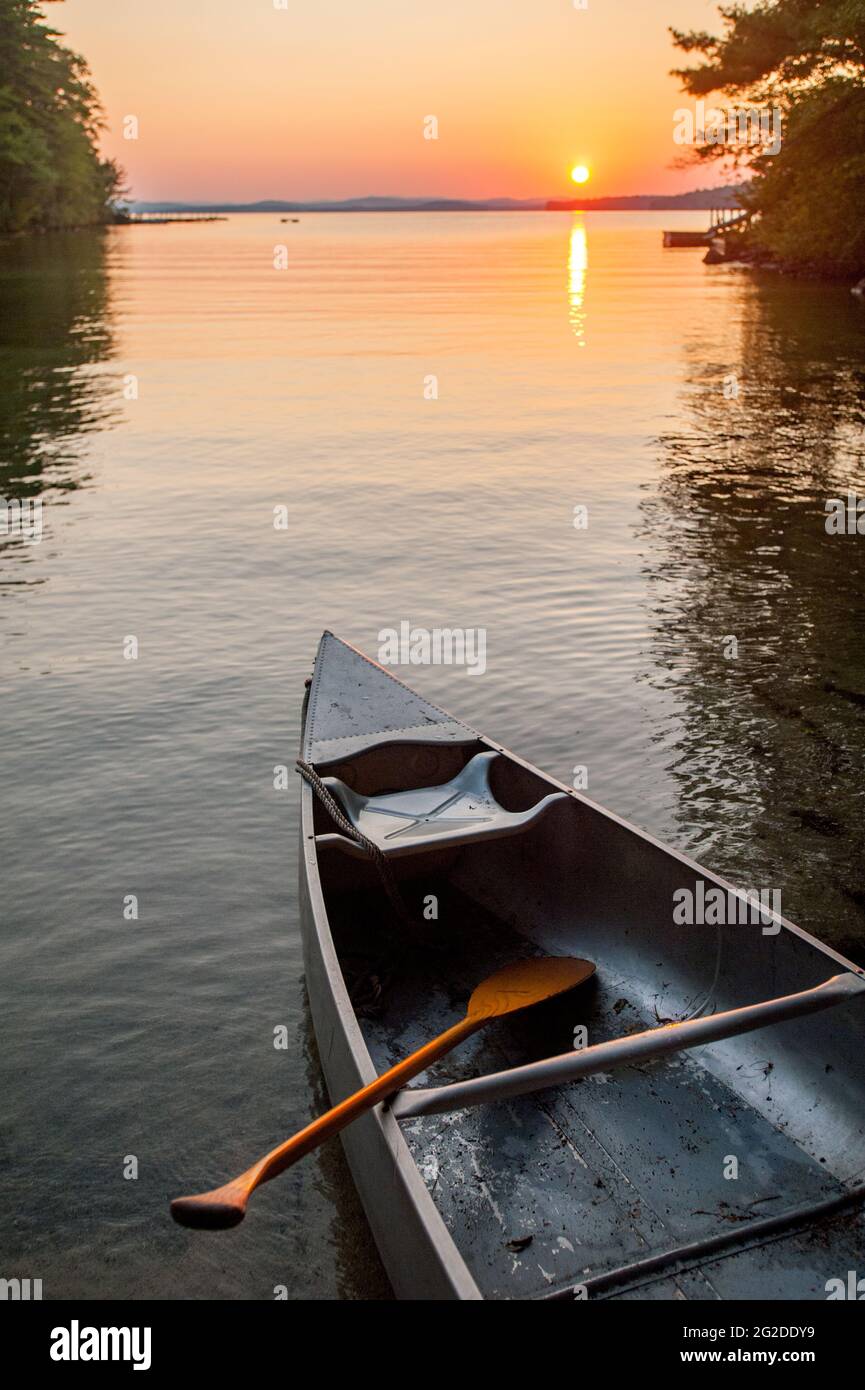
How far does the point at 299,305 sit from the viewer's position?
52125 mm

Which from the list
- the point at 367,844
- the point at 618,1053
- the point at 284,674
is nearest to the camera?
the point at 618,1053

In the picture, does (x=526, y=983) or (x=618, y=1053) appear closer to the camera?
(x=618, y=1053)

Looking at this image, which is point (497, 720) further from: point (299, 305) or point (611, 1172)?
point (299, 305)

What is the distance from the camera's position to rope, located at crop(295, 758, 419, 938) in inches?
273

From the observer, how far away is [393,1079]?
477 cm

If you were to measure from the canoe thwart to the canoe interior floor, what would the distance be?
57 centimetres

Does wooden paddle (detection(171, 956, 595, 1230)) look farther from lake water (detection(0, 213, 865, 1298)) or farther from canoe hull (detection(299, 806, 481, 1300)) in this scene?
lake water (detection(0, 213, 865, 1298))

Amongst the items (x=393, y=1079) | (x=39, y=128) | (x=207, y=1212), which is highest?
(x=39, y=128)

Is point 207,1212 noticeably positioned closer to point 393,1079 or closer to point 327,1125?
point 327,1125

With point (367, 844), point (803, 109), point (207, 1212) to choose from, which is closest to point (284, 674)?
point (367, 844)

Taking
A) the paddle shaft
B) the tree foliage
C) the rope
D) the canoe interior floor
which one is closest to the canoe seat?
the rope

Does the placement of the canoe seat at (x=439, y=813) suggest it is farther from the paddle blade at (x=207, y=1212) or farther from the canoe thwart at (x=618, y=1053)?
the paddle blade at (x=207, y=1212)

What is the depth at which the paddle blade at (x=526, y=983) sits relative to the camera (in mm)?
5906

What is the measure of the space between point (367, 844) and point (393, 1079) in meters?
2.33
